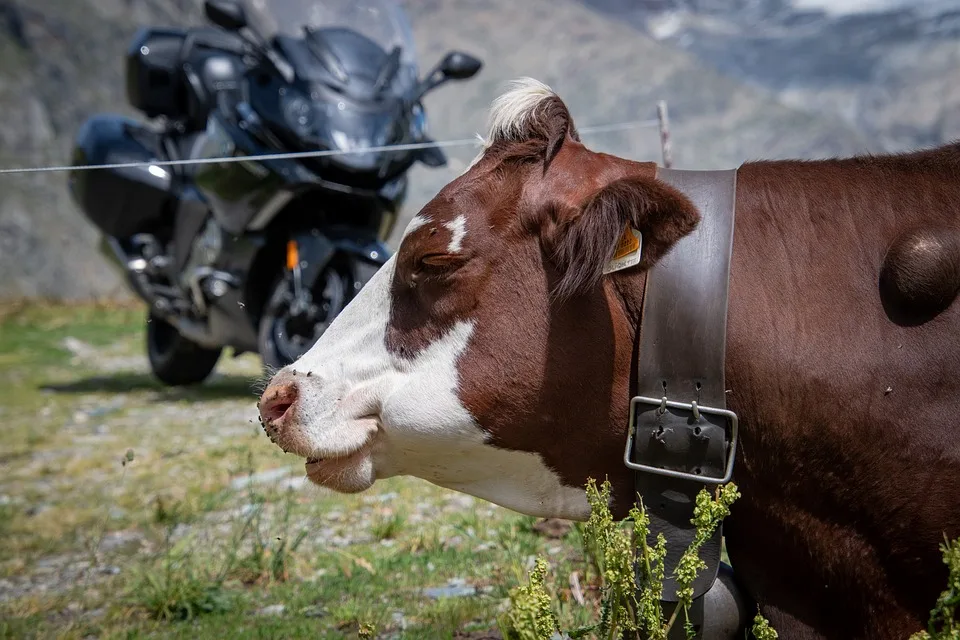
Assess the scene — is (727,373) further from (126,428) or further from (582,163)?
(126,428)

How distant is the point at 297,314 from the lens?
5945 mm

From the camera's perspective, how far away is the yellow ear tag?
2.02 metres

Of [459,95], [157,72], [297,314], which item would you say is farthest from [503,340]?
[459,95]

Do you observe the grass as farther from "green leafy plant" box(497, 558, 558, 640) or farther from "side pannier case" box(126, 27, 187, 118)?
"side pannier case" box(126, 27, 187, 118)

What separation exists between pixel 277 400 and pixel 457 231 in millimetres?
554

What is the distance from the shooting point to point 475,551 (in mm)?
3557

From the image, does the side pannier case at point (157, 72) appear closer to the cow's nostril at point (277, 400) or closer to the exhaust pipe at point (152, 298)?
the exhaust pipe at point (152, 298)

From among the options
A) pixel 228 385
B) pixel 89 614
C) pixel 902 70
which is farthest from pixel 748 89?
pixel 89 614

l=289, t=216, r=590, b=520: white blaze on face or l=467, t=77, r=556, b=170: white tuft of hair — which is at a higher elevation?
l=467, t=77, r=556, b=170: white tuft of hair

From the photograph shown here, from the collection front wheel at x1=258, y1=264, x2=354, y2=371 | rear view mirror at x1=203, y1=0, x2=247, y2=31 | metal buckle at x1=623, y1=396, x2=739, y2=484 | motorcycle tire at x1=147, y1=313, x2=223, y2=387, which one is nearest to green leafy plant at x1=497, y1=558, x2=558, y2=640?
metal buckle at x1=623, y1=396, x2=739, y2=484

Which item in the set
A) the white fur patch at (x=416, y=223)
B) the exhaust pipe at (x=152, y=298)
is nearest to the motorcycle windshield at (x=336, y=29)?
the exhaust pipe at (x=152, y=298)

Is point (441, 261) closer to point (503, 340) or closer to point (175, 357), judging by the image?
point (503, 340)

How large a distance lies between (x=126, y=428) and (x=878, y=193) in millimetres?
5509

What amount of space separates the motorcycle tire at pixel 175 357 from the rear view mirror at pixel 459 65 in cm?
326
